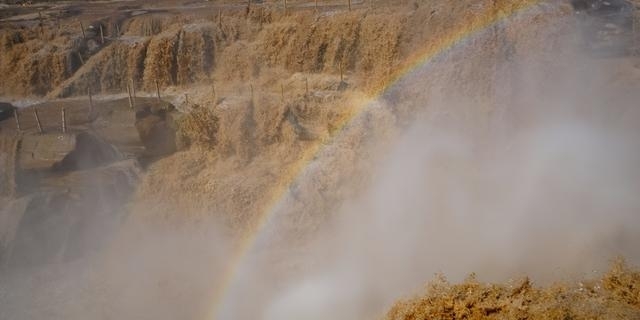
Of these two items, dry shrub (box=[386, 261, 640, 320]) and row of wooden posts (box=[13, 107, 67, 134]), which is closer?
dry shrub (box=[386, 261, 640, 320])

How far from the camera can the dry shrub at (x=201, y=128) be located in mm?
15656

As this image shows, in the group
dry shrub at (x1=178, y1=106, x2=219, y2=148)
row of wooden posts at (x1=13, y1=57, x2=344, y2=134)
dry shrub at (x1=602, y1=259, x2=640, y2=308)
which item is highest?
row of wooden posts at (x1=13, y1=57, x2=344, y2=134)

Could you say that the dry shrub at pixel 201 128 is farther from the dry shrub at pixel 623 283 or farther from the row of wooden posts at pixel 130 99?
the dry shrub at pixel 623 283

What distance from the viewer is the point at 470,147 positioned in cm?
1374

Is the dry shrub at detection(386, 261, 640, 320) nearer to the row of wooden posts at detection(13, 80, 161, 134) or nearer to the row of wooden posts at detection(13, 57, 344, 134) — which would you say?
the row of wooden posts at detection(13, 57, 344, 134)

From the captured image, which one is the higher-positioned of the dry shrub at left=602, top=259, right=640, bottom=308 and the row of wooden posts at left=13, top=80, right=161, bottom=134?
the row of wooden posts at left=13, top=80, right=161, bottom=134

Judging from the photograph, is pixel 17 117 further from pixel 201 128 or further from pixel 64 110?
pixel 201 128

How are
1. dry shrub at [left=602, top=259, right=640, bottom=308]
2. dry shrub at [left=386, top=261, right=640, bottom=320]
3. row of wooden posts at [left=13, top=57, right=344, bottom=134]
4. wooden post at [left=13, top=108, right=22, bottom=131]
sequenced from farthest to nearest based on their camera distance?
wooden post at [left=13, top=108, right=22, bottom=131], row of wooden posts at [left=13, top=57, right=344, bottom=134], dry shrub at [left=602, top=259, right=640, bottom=308], dry shrub at [left=386, top=261, right=640, bottom=320]

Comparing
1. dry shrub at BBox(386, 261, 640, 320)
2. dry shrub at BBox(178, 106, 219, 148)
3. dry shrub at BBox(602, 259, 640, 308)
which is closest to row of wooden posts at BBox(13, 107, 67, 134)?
dry shrub at BBox(178, 106, 219, 148)

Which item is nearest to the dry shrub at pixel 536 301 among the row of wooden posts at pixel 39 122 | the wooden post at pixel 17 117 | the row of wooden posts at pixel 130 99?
the row of wooden posts at pixel 130 99

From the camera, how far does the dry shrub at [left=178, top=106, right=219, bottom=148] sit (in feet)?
51.4

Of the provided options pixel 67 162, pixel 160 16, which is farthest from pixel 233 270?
pixel 160 16

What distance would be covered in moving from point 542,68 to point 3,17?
21936 millimetres

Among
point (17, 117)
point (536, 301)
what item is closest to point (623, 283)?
Answer: point (536, 301)
